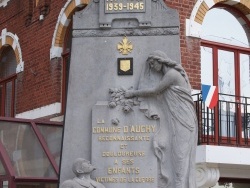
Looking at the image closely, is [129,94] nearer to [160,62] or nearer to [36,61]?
[160,62]

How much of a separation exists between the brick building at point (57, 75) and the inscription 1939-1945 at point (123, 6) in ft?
17.0

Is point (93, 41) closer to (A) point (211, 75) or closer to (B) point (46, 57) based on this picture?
(A) point (211, 75)

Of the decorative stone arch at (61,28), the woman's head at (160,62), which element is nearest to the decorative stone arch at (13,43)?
the decorative stone arch at (61,28)

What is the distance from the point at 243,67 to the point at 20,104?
570 cm

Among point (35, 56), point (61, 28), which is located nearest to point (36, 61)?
point (35, 56)

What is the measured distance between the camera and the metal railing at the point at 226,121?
47.0 ft

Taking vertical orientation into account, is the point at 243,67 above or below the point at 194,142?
above

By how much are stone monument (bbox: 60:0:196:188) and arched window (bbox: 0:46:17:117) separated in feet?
30.7

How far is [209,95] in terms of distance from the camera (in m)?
14.3

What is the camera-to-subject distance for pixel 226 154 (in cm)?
1416

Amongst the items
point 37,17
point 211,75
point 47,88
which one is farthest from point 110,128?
point 37,17

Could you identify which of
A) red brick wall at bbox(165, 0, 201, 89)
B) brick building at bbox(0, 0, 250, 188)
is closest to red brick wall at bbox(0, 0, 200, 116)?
brick building at bbox(0, 0, 250, 188)

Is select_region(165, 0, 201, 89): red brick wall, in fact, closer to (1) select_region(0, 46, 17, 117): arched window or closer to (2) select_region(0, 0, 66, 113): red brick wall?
(2) select_region(0, 0, 66, 113): red brick wall

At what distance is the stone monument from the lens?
342 inches
